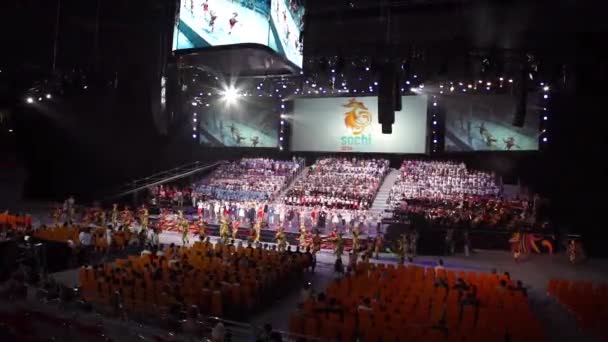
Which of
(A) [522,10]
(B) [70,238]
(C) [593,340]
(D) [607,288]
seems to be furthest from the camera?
(A) [522,10]

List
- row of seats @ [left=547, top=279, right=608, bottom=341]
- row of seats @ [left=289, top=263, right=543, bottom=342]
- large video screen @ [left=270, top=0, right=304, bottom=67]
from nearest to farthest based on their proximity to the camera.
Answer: row of seats @ [left=289, top=263, right=543, bottom=342] < row of seats @ [left=547, top=279, right=608, bottom=341] < large video screen @ [left=270, top=0, right=304, bottom=67]

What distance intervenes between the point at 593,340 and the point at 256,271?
5914 mm

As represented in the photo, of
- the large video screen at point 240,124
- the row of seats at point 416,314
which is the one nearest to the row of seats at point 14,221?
the row of seats at point 416,314

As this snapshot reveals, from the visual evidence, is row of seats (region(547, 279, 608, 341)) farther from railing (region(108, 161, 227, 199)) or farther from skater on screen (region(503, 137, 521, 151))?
railing (region(108, 161, 227, 199))

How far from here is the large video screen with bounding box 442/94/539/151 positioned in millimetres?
21219

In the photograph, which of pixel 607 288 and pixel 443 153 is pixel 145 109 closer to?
pixel 443 153

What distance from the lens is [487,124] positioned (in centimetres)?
2194

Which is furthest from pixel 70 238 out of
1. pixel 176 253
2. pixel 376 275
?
pixel 376 275

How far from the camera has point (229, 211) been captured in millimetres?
18969

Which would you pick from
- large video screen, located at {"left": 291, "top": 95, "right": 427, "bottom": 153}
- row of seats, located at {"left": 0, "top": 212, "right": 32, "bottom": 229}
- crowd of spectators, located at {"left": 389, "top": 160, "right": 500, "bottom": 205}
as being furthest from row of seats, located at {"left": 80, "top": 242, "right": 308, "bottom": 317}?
large video screen, located at {"left": 291, "top": 95, "right": 427, "bottom": 153}

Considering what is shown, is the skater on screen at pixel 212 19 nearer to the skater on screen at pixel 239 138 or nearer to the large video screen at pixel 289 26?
the large video screen at pixel 289 26

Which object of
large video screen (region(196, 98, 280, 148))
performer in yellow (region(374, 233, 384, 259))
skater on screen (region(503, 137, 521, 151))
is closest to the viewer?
performer in yellow (region(374, 233, 384, 259))

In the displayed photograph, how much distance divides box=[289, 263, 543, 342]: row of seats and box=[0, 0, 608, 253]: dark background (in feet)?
23.4

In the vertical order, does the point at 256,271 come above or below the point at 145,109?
below
